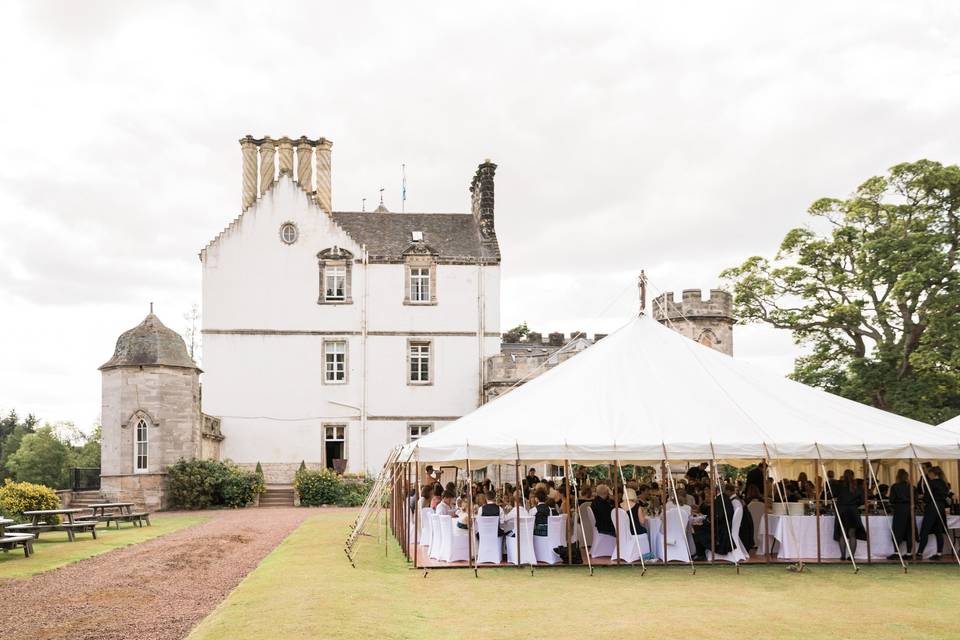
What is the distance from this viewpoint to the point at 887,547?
13859 millimetres

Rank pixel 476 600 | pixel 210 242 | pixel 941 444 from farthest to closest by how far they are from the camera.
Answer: pixel 210 242 < pixel 941 444 < pixel 476 600

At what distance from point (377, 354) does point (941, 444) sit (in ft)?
70.2

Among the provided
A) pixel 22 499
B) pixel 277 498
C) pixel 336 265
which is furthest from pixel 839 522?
pixel 336 265

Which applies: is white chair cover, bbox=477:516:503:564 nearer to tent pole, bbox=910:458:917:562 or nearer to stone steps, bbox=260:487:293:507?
tent pole, bbox=910:458:917:562

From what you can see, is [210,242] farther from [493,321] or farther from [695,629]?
[695,629]

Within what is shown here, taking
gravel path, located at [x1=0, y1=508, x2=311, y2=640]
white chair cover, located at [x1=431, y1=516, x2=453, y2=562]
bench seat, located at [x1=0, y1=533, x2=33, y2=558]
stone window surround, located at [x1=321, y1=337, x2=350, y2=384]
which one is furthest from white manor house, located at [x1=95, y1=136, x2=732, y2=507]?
white chair cover, located at [x1=431, y1=516, x2=453, y2=562]

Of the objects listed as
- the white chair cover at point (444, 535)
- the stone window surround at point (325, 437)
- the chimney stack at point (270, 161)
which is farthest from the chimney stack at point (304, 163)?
the white chair cover at point (444, 535)

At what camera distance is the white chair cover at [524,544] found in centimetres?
1352

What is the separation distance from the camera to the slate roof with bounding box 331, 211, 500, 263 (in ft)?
109

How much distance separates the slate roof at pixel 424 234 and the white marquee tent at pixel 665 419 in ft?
56.6

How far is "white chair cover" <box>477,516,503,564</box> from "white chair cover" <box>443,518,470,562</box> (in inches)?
9.7

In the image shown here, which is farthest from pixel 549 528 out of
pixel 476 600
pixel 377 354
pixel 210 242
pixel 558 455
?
pixel 210 242

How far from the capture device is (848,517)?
13.9 meters

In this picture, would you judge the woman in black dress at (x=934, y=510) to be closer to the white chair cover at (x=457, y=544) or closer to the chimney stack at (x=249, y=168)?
the white chair cover at (x=457, y=544)
